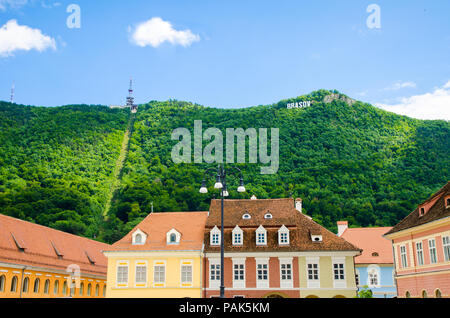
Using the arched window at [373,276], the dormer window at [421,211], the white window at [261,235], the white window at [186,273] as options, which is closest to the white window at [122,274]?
the white window at [186,273]

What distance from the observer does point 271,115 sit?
12075cm

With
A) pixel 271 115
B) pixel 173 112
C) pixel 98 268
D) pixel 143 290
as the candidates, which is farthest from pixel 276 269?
pixel 173 112

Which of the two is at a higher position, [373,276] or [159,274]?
[373,276]

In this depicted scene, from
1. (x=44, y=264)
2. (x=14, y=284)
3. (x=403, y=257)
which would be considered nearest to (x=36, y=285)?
(x=44, y=264)

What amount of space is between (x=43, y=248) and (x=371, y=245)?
36171 millimetres

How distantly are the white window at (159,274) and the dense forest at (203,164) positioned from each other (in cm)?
4157

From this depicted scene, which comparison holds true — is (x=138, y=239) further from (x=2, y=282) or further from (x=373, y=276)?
(x=373, y=276)

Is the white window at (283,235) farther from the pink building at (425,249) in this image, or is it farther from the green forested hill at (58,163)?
the green forested hill at (58,163)

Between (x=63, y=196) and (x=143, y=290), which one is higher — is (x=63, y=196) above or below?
above

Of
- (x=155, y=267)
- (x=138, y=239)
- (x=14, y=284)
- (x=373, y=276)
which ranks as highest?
(x=138, y=239)

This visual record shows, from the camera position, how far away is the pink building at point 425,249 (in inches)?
1184

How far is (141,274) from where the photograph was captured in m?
41.1
